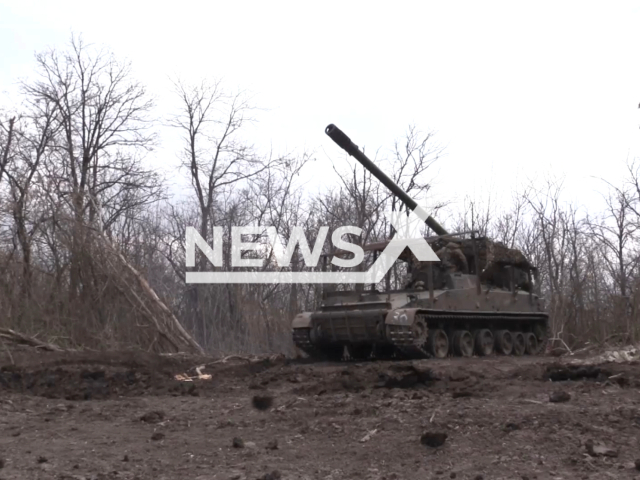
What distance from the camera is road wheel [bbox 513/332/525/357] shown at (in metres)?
16.9

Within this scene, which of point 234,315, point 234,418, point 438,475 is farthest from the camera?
point 234,315

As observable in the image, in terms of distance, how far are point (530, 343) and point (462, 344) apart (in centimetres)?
330

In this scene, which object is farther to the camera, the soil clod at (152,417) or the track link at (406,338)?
the track link at (406,338)

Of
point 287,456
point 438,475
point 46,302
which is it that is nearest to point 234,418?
point 287,456

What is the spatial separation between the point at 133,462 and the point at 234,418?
5.95 ft

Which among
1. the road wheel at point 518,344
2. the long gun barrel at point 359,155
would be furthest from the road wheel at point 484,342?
the long gun barrel at point 359,155

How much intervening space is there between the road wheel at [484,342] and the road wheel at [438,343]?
3.77 feet

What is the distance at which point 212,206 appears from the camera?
28.4 m

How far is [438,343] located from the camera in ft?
47.3

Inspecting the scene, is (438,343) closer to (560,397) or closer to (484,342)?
(484,342)

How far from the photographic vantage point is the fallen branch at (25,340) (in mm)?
14812

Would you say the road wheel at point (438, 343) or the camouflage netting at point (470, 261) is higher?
the camouflage netting at point (470, 261)

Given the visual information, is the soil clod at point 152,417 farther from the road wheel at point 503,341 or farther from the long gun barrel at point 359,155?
the road wheel at point 503,341

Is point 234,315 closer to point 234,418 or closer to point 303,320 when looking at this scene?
point 303,320
